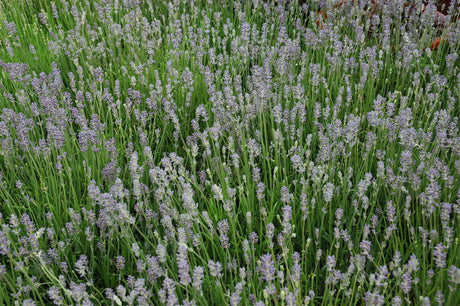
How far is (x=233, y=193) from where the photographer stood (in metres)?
1.90

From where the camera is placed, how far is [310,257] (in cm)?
218

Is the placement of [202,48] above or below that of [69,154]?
above

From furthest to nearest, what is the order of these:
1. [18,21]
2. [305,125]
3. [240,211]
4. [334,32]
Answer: [18,21] → [334,32] → [305,125] → [240,211]

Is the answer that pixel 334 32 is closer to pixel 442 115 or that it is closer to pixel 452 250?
pixel 442 115

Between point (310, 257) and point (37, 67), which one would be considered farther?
point (37, 67)

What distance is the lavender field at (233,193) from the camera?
1759 mm

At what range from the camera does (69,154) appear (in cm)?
263

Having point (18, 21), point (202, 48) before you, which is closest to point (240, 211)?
point (202, 48)

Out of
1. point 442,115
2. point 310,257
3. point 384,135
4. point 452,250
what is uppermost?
point 442,115

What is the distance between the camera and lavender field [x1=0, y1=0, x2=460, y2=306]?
1759mm

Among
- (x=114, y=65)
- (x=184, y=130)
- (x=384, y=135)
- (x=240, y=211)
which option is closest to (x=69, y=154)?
(x=184, y=130)

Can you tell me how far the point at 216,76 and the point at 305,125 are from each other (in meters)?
0.70

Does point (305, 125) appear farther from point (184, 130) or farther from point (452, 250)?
point (452, 250)

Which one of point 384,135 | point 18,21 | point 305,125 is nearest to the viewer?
point 384,135
